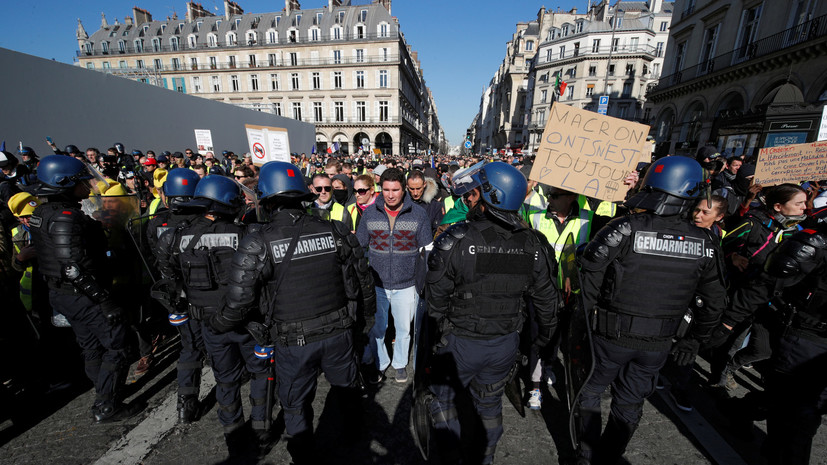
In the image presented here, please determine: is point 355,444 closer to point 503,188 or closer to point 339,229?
point 339,229

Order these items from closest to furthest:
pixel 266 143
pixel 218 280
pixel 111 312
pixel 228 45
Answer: pixel 218 280 → pixel 111 312 → pixel 266 143 → pixel 228 45

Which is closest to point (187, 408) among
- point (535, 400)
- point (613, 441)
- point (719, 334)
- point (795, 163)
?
point (535, 400)

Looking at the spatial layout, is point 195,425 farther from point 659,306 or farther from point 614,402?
point 659,306

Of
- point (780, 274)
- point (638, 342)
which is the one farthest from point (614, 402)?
point (780, 274)

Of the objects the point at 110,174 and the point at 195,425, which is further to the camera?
the point at 110,174

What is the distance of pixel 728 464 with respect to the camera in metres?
2.60

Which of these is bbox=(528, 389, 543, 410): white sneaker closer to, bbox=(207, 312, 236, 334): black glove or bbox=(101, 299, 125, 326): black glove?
bbox=(207, 312, 236, 334): black glove

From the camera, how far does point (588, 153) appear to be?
9.80 ft

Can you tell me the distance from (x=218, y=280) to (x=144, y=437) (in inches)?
61.7

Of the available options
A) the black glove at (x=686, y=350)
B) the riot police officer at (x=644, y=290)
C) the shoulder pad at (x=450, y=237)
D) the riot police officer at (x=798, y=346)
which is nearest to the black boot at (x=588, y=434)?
the riot police officer at (x=644, y=290)

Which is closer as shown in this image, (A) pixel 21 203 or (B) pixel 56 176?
(B) pixel 56 176

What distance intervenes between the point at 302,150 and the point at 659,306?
25435 millimetres

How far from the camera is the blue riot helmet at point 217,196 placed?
260cm

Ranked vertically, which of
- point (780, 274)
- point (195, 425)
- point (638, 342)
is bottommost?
point (195, 425)
